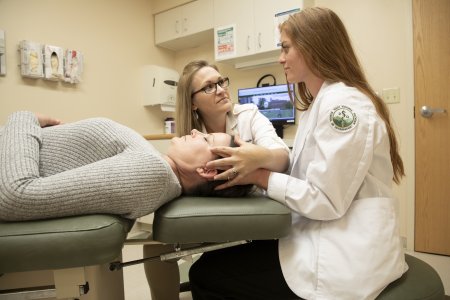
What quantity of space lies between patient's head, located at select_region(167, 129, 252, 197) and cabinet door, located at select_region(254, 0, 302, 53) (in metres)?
2.14

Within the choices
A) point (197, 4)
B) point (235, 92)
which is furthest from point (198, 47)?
point (235, 92)

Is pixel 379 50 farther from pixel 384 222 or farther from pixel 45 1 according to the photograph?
pixel 45 1

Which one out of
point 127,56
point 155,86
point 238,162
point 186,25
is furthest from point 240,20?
point 238,162

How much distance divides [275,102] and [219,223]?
2.51 metres

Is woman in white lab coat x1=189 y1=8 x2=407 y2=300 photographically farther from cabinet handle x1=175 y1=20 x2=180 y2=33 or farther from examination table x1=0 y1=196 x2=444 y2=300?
cabinet handle x1=175 y1=20 x2=180 y2=33

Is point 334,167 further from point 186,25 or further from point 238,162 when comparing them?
point 186,25

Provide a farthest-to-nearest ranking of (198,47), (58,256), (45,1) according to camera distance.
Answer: (198,47)
(45,1)
(58,256)

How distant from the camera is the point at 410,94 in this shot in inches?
93.3

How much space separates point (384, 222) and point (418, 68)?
1.99 metres

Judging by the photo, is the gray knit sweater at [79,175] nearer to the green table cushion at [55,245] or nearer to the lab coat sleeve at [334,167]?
the green table cushion at [55,245]

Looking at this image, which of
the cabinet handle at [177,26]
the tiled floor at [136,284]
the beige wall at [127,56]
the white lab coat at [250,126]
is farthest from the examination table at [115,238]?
the cabinet handle at [177,26]

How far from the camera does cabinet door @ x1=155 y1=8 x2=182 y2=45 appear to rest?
143 inches

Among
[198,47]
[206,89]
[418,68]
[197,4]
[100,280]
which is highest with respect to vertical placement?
[197,4]

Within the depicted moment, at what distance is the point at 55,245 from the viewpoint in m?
0.63
